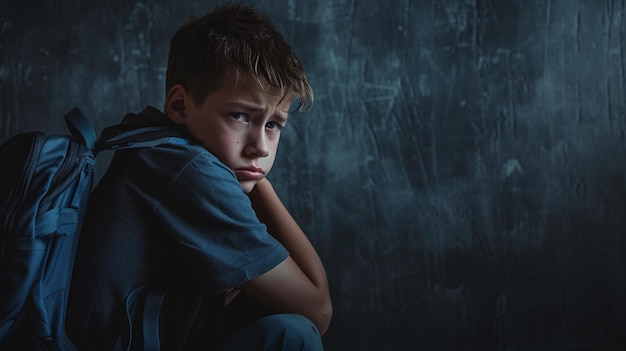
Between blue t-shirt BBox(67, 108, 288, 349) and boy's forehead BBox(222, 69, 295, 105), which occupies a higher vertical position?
boy's forehead BBox(222, 69, 295, 105)

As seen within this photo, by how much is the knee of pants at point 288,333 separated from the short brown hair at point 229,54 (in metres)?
0.36

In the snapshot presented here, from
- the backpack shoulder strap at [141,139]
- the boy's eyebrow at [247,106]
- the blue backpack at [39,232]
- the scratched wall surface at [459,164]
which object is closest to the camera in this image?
the blue backpack at [39,232]

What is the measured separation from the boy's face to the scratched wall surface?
0.78 m

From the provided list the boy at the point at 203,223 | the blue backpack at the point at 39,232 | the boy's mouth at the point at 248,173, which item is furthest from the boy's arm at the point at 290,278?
the blue backpack at the point at 39,232

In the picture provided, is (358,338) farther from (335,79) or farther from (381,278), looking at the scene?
(335,79)

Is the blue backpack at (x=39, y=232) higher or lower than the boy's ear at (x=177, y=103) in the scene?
lower

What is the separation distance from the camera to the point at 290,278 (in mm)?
1124

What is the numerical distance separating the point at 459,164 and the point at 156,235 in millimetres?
1117

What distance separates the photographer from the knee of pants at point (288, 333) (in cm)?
106

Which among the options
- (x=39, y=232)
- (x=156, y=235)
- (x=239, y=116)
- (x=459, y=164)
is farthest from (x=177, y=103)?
(x=459, y=164)

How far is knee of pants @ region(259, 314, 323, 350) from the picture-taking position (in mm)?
1062

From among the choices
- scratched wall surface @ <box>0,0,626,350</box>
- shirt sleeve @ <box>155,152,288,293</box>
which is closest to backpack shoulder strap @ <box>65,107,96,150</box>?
shirt sleeve @ <box>155,152,288,293</box>

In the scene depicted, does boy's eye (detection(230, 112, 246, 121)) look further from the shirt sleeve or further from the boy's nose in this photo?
the shirt sleeve

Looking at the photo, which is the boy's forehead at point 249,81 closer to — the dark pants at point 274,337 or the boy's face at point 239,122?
the boy's face at point 239,122
